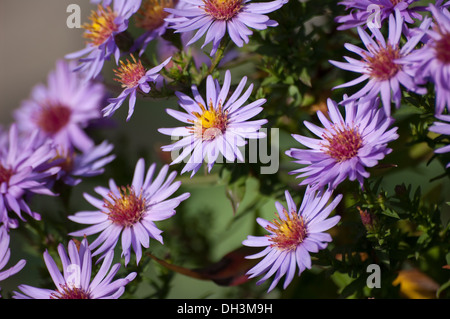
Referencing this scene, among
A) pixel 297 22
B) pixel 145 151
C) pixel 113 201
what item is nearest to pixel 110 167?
pixel 145 151

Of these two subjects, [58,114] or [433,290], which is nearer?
[433,290]

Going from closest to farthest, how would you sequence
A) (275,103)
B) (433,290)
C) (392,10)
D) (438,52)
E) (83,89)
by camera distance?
(438,52) → (392,10) → (433,290) → (275,103) → (83,89)

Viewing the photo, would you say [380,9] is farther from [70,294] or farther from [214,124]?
[70,294]

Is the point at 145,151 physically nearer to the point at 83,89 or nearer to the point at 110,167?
the point at 110,167

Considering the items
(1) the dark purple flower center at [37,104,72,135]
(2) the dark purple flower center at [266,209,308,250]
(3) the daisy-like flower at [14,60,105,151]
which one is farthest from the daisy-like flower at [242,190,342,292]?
(1) the dark purple flower center at [37,104,72,135]

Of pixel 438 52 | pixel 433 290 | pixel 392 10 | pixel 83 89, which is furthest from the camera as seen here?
pixel 83 89

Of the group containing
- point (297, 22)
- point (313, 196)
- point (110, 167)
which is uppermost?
point (297, 22)

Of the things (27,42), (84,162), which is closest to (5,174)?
(84,162)
